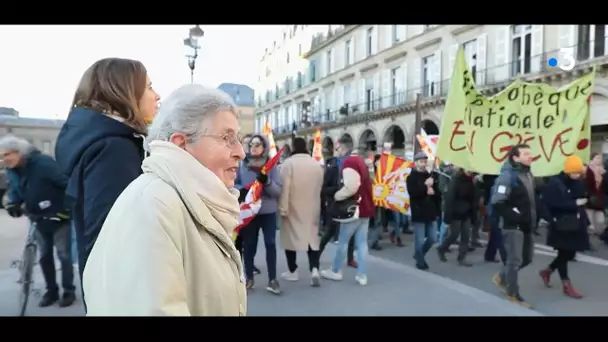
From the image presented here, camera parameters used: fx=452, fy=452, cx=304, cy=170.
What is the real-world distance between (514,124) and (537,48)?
519 inches

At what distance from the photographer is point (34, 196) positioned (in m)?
4.30

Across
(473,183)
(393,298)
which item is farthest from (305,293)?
(473,183)

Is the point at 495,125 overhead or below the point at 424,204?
overhead

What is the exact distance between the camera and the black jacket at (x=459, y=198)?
22.2ft

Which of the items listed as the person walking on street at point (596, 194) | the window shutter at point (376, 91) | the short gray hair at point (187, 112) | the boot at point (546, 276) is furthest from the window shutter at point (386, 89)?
the short gray hair at point (187, 112)

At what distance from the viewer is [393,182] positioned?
8.21m

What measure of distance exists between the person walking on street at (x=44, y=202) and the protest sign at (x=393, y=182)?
5.32 metres

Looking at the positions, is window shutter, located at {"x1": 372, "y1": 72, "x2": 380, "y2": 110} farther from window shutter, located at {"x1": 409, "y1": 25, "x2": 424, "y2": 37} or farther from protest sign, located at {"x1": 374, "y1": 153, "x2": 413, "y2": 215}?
protest sign, located at {"x1": 374, "y1": 153, "x2": 413, "y2": 215}

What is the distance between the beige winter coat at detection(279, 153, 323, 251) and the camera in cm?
550

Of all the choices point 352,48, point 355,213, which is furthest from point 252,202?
point 352,48

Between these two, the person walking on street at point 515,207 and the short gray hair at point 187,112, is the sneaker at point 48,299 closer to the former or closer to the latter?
the short gray hair at point 187,112

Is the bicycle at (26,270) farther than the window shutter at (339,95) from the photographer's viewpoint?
No
